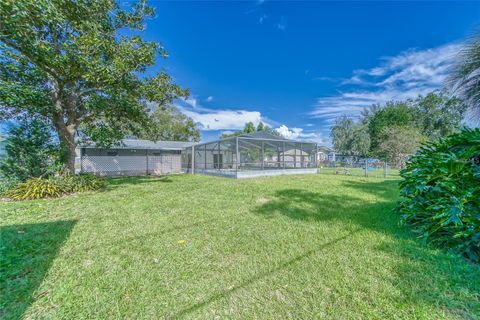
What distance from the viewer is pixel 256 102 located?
77.5ft

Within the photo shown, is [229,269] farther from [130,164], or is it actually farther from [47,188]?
[130,164]

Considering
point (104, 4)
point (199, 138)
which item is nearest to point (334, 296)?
point (104, 4)

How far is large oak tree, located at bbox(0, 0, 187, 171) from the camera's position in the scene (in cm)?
520

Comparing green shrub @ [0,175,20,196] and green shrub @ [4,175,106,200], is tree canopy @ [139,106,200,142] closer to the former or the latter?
green shrub @ [4,175,106,200]

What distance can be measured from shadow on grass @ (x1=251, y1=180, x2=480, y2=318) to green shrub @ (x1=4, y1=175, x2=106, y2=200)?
6.34 m

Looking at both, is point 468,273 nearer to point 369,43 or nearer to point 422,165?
point 422,165

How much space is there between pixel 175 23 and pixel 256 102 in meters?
15.6

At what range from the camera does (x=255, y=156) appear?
45.3 ft

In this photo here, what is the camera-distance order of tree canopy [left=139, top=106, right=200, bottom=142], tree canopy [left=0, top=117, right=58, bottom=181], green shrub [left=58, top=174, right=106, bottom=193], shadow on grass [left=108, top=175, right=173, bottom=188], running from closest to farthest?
tree canopy [left=0, top=117, right=58, bottom=181], green shrub [left=58, top=174, right=106, bottom=193], shadow on grass [left=108, top=175, right=173, bottom=188], tree canopy [left=139, top=106, right=200, bottom=142]

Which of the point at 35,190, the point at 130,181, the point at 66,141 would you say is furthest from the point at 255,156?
the point at 35,190

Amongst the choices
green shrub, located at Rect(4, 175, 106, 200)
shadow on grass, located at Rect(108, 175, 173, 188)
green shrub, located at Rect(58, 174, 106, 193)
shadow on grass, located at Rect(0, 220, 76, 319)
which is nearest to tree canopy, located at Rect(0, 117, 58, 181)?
green shrub, located at Rect(4, 175, 106, 200)

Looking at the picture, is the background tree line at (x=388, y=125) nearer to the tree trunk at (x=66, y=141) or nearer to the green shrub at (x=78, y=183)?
the green shrub at (x=78, y=183)

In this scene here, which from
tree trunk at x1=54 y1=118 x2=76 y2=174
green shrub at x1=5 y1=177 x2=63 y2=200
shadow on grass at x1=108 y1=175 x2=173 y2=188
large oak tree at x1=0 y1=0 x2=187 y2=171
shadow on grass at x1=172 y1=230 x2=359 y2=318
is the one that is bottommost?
shadow on grass at x1=172 y1=230 x2=359 y2=318

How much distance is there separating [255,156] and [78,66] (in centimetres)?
1027
